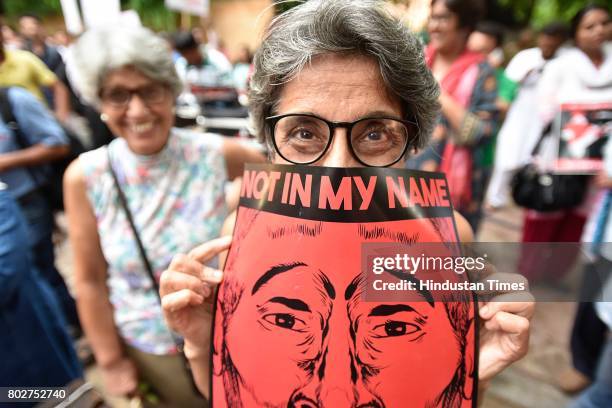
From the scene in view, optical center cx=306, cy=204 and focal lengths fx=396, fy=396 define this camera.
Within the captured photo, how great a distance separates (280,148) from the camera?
1.00 meters

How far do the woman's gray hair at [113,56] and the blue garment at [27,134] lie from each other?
2.84ft

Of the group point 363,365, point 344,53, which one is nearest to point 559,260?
point 363,365

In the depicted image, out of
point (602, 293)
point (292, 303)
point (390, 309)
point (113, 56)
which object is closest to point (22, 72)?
point (113, 56)

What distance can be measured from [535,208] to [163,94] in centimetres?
281

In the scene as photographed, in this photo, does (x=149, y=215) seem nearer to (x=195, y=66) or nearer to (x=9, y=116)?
(x=9, y=116)

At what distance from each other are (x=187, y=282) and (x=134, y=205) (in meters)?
0.73

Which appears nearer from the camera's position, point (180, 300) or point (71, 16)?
point (180, 300)

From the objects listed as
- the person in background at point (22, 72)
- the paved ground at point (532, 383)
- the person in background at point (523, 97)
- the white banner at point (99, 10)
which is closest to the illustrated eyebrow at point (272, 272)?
the paved ground at point (532, 383)

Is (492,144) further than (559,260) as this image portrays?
Yes

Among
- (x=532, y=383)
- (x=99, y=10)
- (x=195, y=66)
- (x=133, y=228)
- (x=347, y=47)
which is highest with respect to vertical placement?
(x=99, y=10)

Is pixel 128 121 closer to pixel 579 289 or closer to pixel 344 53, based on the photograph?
pixel 344 53

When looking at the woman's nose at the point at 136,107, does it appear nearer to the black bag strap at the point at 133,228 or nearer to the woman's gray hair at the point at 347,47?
the black bag strap at the point at 133,228

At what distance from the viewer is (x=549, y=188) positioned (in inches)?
115

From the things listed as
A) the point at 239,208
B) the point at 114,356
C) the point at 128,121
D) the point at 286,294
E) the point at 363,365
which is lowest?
the point at 114,356
